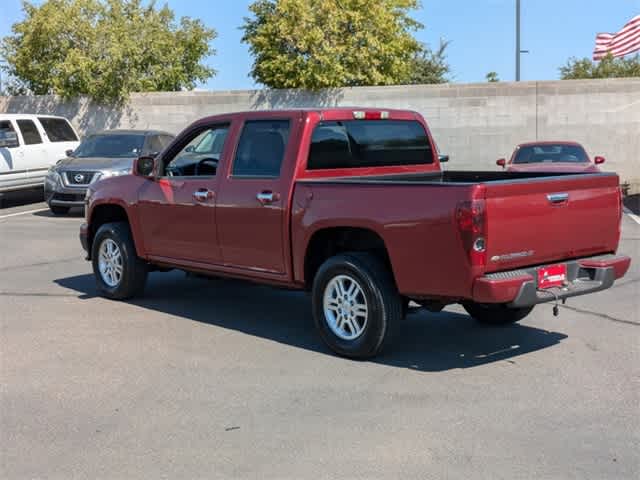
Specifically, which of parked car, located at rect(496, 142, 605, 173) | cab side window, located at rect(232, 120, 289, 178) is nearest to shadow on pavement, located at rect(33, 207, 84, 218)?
parked car, located at rect(496, 142, 605, 173)

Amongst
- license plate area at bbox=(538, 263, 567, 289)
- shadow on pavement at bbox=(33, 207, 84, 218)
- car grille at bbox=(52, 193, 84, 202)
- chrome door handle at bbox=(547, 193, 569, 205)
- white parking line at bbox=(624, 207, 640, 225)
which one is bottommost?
white parking line at bbox=(624, 207, 640, 225)

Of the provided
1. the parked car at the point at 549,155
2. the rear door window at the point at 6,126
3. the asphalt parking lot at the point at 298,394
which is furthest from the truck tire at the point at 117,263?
the rear door window at the point at 6,126

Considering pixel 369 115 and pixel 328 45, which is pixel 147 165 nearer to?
pixel 369 115

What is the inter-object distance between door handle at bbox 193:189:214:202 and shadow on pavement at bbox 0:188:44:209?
43.4ft

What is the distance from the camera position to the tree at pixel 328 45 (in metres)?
26.5

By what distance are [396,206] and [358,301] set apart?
Result: 834mm

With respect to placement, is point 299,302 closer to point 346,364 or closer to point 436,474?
point 346,364

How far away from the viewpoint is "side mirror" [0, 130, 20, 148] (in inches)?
725

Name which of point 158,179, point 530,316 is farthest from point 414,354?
point 158,179

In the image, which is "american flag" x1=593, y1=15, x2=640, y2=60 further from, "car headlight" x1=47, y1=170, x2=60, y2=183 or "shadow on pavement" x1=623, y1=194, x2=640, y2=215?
"car headlight" x1=47, y1=170, x2=60, y2=183

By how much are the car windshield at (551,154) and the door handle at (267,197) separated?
34.6ft

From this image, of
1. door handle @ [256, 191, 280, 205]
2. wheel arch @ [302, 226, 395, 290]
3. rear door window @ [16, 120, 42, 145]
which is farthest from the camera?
rear door window @ [16, 120, 42, 145]

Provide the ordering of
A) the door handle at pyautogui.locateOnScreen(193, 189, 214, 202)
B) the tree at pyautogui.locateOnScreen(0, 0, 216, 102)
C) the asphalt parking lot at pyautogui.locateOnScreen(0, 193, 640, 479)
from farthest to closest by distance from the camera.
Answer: the tree at pyautogui.locateOnScreen(0, 0, 216, 102) < the door handle at pyautogui.locateOnScreen(193, 189, 214, 202) < the asphalt parking lot at pyautogui.locateOnScreen(0, 193, 640, 479)

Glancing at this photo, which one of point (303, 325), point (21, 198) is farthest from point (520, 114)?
point (303, 325)
